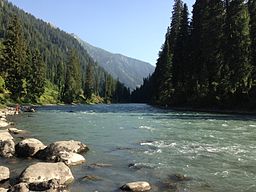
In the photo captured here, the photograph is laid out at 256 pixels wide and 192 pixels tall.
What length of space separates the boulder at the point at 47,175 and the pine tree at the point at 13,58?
241 feet

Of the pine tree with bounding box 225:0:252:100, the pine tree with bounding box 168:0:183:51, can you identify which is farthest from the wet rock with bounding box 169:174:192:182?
the pine tree with bounding box 168:0:183:51

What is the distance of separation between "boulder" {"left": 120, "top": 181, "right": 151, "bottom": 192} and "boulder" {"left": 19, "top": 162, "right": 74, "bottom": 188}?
2.64 m

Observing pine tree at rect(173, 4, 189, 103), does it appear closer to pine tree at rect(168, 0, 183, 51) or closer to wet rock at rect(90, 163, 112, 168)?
pine tree at rect(168, 0, 183, 51)

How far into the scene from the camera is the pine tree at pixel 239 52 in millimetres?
64250

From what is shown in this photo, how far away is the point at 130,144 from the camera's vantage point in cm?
2769

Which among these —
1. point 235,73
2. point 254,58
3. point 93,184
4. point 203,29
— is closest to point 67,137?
point 93,184

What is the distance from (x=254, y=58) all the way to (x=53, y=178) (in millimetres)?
58111

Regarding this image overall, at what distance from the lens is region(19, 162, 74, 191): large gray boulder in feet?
50.0

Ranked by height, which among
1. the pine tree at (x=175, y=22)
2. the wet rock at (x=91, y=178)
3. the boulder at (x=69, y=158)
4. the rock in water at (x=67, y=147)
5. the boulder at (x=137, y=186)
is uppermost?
the pine tree at (x=175, y=22)

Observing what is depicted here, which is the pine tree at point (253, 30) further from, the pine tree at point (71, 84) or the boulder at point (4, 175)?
the pine tree at point (71, 84)

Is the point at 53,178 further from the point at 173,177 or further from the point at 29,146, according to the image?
the point at 29,146

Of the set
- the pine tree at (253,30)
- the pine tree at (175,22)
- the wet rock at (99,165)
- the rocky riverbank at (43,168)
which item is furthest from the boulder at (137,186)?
the pine tree at (175,22)

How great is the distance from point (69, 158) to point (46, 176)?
463 centimetres

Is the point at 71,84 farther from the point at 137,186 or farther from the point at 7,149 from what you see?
the point at 137,186
